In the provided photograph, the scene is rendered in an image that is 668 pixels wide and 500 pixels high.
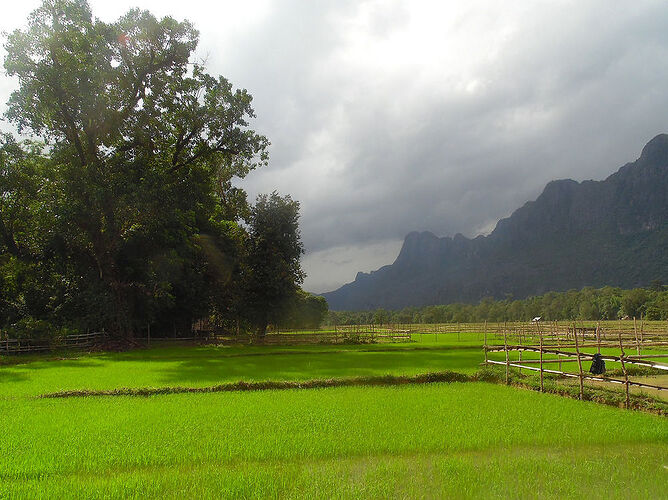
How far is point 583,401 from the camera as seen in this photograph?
450 inches

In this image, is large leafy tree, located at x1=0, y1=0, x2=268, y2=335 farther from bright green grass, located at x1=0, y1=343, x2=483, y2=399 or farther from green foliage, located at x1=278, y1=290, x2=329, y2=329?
green foliage, located at x1=278, y1=290, x2=329, y2=329

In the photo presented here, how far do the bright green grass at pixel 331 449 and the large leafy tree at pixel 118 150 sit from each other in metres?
20.1

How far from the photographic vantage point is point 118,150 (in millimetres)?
30453

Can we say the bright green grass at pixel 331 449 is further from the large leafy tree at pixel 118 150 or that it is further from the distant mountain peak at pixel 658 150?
the distant mountain peak at pixel 658 150

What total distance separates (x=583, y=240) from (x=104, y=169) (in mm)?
137906

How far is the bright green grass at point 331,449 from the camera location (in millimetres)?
5480

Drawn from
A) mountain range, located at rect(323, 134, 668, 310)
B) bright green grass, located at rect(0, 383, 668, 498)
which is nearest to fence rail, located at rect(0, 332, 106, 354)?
bright green grass, located at rect(0, 383, 668, 498)

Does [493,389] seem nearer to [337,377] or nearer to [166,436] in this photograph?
[337,377]

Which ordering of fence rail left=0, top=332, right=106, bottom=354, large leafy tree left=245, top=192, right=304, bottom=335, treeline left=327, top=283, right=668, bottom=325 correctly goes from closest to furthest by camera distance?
1. fence rail left=0, top=332, right=106, bottom=354
2. large leafy tree left=245, top=192, right=304, bottom=335
3. treeline left=327, top=283, right=668, bottom=325

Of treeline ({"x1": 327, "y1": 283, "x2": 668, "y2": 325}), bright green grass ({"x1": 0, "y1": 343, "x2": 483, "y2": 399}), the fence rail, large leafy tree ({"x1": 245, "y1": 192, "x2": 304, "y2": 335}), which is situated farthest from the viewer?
treeline ({"x1": 327, "y1": 283, "x2": 668, "y2": 325})

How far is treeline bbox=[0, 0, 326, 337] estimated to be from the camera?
86.7ft

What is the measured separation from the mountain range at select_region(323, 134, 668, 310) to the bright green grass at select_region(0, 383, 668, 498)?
116307 mm

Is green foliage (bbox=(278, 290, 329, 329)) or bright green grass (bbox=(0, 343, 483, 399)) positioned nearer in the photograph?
bright green grass (bbox=(0, 343, 483, 399))

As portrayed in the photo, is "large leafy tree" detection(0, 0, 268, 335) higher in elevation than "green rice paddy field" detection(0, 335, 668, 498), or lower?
higher
